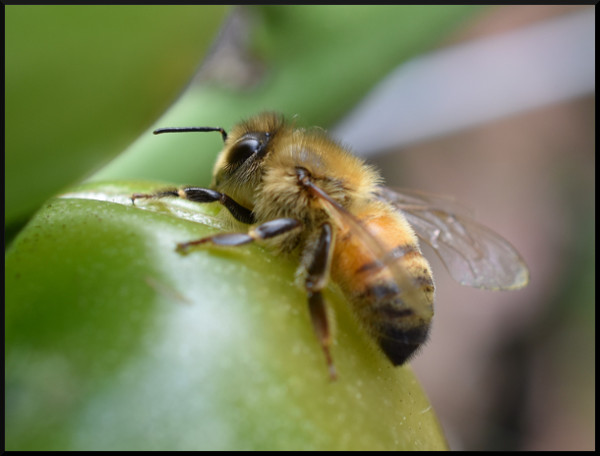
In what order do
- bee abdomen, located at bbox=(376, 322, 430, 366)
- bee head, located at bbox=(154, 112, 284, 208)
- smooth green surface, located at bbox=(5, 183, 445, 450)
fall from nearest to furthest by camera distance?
smooth green surface, located at bbox=(5, 183, 445, 450) → bee abdomen, located at bbox=(376, 322, 430, 366) → bee head, located at bbox=(154, 112, 284, 208)

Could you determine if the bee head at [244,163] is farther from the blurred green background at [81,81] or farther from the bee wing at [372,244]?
the blurred green background at [81,81]

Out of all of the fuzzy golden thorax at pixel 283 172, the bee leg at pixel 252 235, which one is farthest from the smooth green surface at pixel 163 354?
the fuzzy golden thorax at pixel 283 172

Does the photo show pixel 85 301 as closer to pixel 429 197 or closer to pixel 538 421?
pixel 429 197

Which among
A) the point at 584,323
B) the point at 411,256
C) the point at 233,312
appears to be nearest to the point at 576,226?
the point at 584,323

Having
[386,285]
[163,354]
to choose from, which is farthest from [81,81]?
[386,285]

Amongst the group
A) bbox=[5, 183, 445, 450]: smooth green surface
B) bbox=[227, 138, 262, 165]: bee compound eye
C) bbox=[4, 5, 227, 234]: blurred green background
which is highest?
bbox=[4, 5, 227, 234]: blurred green background

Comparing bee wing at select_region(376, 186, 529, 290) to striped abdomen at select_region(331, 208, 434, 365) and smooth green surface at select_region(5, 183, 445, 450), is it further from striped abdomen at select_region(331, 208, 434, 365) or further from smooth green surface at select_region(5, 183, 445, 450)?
smooth green surface at select_region(5, 183, 445, 450)

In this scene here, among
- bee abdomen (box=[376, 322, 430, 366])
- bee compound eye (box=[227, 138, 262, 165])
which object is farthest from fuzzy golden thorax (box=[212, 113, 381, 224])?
bee abdomen (box=[376, 322, 430, 366])

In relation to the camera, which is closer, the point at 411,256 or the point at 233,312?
the point at 233,312
